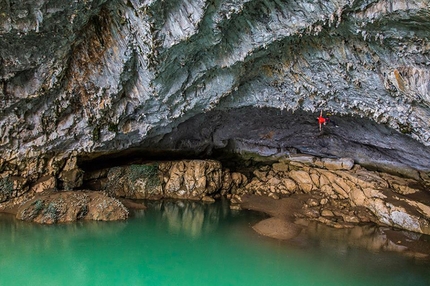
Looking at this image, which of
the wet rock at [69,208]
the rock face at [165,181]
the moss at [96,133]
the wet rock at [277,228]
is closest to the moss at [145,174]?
the rock face at [165,181]

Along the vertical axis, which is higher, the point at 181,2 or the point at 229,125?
the point at 181,2

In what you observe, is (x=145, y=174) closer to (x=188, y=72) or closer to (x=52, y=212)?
(x=52, y=212)

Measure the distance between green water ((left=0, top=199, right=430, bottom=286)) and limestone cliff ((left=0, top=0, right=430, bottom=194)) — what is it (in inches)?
127

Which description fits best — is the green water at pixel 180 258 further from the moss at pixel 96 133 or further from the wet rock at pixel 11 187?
the moss at pixel 96 133

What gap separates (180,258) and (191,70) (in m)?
5.32

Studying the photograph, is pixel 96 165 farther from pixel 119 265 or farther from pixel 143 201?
pixel 119 265

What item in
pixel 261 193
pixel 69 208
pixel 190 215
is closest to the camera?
pixel 69 208

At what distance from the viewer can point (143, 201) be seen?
48.7 feet

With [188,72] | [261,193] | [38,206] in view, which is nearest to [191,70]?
[188,72]

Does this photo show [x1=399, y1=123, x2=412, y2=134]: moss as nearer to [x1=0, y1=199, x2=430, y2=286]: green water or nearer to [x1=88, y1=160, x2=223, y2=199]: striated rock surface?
[x1=0, y1=199, x2=430, y2=286]: green water

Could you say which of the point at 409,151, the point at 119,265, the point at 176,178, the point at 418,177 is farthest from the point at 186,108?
the point at 418,177

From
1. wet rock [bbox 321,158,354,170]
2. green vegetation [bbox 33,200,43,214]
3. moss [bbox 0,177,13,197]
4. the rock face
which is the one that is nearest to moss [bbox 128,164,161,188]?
the rock face

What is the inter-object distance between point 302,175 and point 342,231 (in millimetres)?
3820

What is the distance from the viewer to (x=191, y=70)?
10.6 metres
